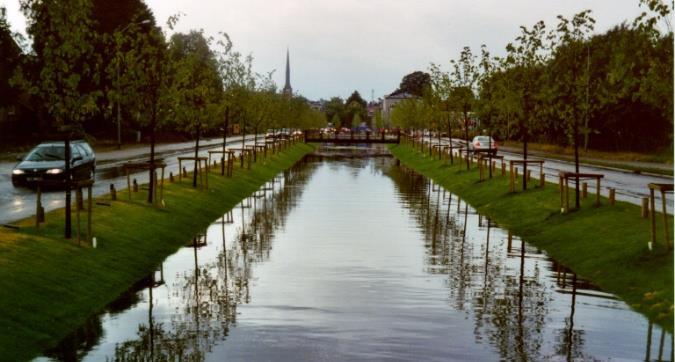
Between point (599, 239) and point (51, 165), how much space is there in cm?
2186

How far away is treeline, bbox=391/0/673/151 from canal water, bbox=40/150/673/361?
4623 mm

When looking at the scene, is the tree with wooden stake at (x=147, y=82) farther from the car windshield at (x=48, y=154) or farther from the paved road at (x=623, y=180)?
the paved road at (x=623, y=180)

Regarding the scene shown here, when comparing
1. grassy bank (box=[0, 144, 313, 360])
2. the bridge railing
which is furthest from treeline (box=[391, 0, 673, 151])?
the bridge railing

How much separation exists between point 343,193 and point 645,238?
24114mm

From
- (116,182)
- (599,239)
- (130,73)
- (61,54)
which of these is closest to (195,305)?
(61,54)

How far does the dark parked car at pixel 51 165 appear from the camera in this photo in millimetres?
34737

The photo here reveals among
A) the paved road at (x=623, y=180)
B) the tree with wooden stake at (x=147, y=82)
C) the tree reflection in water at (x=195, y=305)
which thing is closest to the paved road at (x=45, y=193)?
the tree with wooden stake at (x=147, y=82)

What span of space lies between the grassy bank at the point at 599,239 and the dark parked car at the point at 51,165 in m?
16.4

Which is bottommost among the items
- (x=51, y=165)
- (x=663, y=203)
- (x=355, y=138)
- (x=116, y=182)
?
(x=355, y=138)

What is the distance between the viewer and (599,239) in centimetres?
2328

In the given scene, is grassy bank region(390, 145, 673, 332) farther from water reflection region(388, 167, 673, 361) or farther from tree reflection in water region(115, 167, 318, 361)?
tree reflection in water region(115, 167, 318, 361)

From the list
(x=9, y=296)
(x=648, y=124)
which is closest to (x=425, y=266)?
(x=9, y=296)

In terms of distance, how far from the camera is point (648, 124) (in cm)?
6894

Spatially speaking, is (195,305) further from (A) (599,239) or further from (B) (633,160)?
(B) (633,160)
